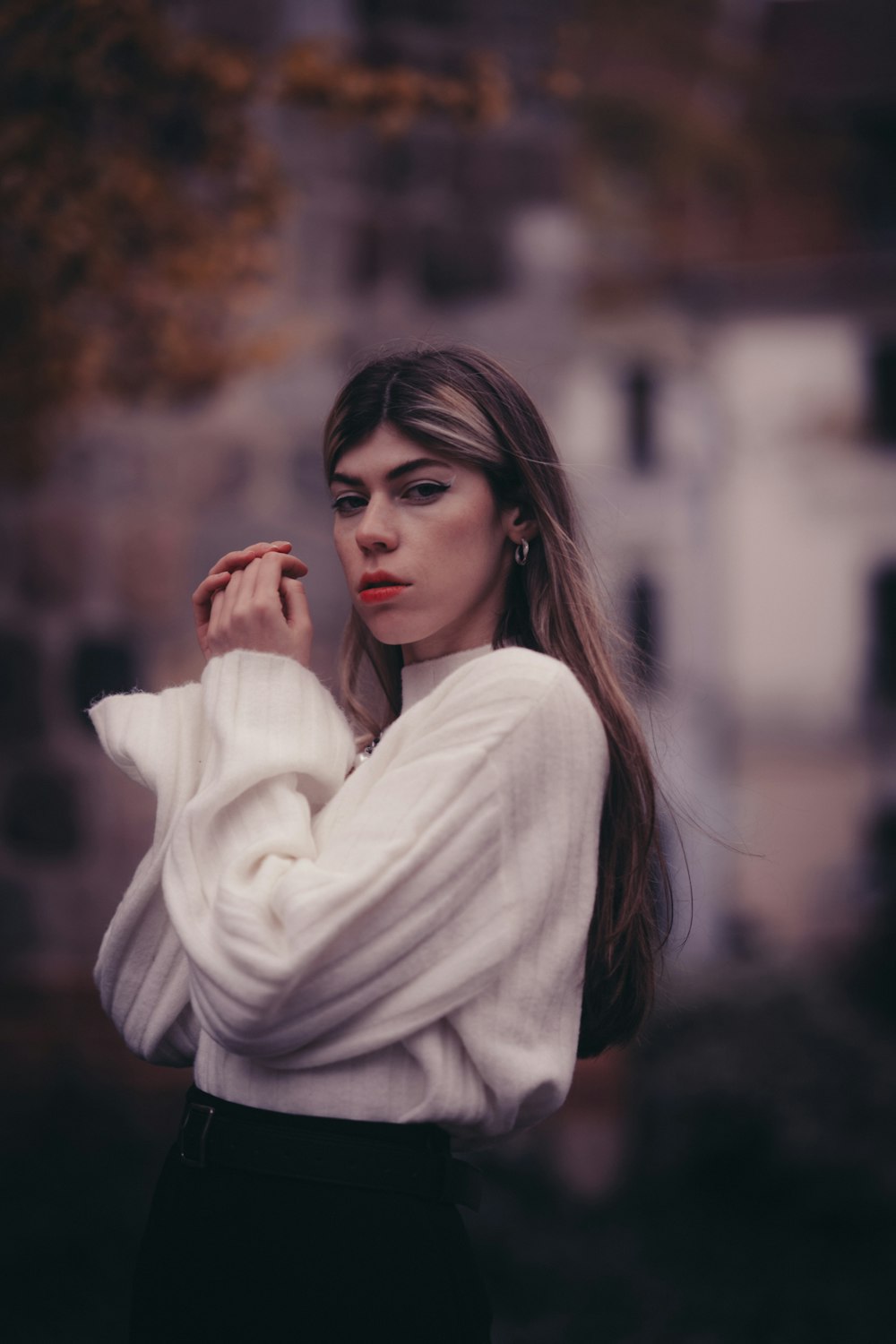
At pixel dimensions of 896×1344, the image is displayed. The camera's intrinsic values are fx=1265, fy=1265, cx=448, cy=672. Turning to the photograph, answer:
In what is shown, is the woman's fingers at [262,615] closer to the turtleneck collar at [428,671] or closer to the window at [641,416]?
the turtleneck collar at [428,671]

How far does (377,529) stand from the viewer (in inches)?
74.9

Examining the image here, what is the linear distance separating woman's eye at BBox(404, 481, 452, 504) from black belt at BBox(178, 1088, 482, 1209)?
0.91 metres

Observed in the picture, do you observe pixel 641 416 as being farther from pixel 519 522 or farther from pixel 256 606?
pixel 256 606

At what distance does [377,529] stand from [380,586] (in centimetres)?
9

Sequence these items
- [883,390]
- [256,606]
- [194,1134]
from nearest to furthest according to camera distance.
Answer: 1. [194,1134]
2. [256,606]
3. [883,390]

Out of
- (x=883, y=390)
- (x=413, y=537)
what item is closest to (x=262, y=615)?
(x=413, y=537)

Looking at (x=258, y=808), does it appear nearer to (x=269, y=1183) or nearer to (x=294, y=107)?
(x=269, y=1183)

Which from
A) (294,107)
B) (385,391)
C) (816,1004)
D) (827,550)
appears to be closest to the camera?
(385,391)

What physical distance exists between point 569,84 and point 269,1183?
4.62 metres

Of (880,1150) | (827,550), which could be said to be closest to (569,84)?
(880,1150)

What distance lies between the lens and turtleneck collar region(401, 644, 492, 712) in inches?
79.3

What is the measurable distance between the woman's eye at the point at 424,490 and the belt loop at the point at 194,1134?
0.94 meters

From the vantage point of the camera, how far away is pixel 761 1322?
445 centimetres

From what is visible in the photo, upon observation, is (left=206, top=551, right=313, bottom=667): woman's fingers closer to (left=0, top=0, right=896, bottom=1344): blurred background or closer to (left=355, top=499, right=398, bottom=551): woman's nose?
(left=355, top=499, right=398, bottom=551): woman's nose
